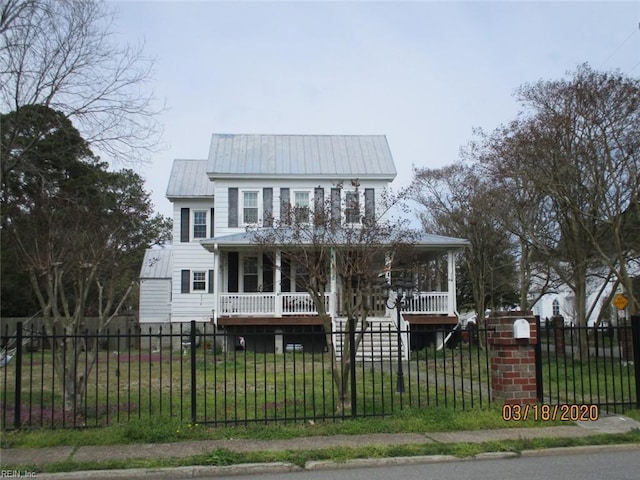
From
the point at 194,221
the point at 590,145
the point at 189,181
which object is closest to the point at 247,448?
the point at 590,145

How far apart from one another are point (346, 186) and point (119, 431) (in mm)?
18416

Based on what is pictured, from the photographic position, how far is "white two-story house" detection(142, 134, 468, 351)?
23078 millimetres

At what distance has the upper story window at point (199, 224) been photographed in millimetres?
29906

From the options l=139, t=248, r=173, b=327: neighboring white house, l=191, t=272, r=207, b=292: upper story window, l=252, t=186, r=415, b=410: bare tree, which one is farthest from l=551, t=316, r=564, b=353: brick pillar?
l=139, t=248, r=173, b=327: neighboring white house

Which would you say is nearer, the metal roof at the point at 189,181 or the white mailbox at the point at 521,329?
the white mailbox at the point at 521,329

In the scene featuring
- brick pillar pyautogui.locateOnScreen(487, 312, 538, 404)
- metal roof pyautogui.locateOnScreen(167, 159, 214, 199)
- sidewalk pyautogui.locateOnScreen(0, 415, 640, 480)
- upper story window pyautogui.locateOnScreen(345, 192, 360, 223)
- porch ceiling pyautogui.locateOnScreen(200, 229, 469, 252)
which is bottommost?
sidewalk pyautogui.locateOnScreen(0, 415, 640, 480)

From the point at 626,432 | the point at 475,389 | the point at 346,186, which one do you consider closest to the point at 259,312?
the point at 346,186

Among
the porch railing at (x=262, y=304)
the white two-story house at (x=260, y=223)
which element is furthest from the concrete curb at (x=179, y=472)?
the porch railing at (x=262, y=304)

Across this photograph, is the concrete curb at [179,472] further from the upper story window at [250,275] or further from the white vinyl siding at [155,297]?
the white vinyl siding at [155,297]

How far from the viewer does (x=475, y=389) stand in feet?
42.7

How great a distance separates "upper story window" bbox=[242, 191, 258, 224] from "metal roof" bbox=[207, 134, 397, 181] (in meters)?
0.88

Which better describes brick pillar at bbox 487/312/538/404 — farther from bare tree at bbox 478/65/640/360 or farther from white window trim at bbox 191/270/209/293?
white window trim at bbox 191/270/209/293
